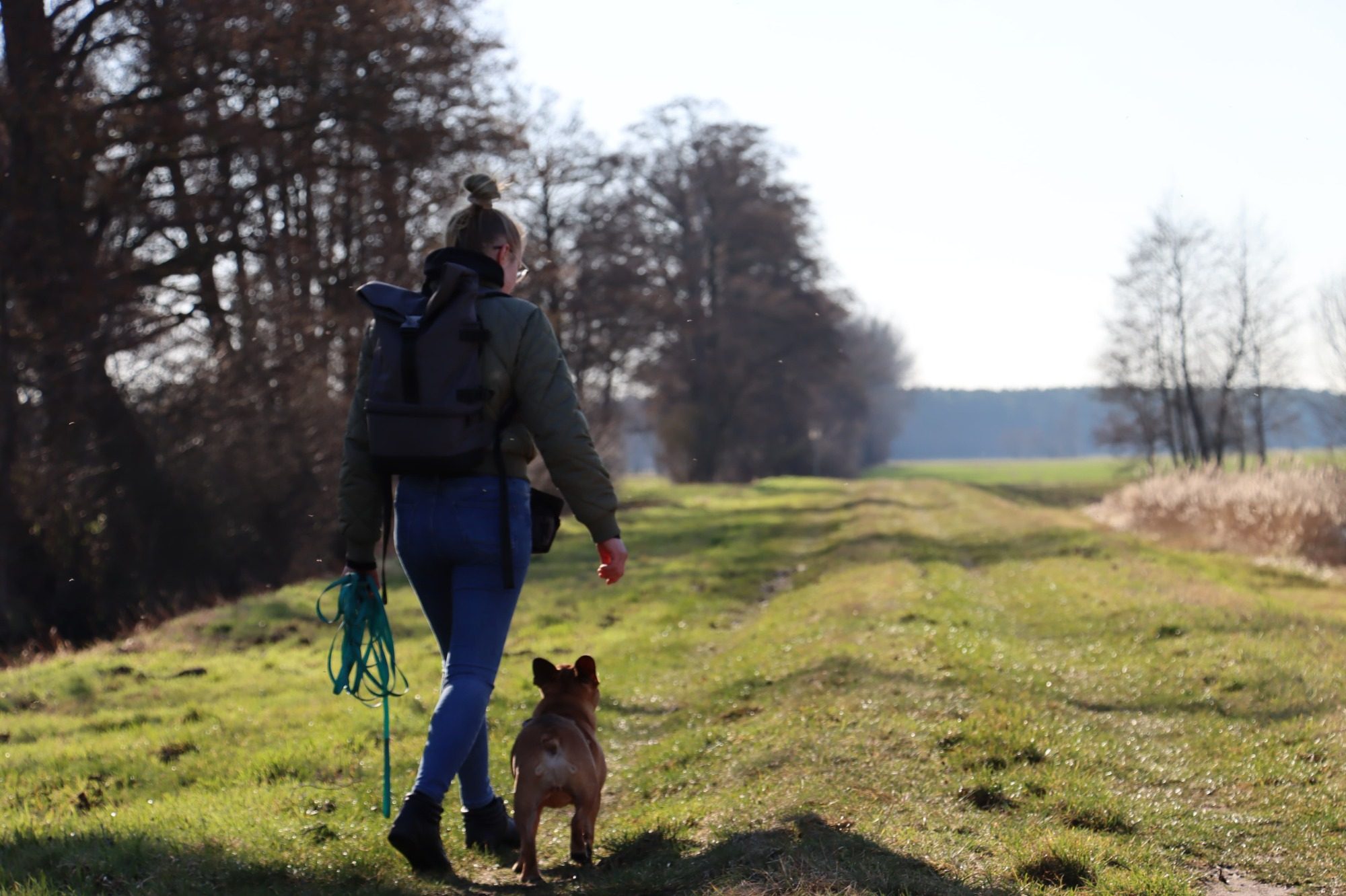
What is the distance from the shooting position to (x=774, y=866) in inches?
160

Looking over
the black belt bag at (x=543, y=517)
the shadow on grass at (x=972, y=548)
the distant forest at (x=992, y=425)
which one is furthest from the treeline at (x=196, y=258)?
the distant forest at (x=992, y=425)

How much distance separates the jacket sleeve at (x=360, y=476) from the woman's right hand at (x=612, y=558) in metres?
0.86

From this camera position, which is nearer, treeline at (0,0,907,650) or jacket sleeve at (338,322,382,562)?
jacket sleeve at (338,322,382,562)

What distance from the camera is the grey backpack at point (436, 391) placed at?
4.07 meters

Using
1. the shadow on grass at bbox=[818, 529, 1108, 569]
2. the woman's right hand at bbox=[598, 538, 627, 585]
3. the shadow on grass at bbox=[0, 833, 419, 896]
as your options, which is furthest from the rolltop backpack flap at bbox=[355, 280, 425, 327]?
the shadow on grass at bbox=[818, 529, 1108, 569]

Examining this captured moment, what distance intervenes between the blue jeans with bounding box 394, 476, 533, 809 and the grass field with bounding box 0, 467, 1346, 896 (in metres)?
0.58

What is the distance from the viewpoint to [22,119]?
14.4 metres

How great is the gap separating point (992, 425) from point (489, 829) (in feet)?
467

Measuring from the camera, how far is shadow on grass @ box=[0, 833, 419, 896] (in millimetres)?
4227

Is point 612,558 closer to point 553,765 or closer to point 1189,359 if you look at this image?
point 553,765

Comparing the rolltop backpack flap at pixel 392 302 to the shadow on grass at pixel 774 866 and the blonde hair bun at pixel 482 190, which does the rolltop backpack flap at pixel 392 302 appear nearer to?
the blonde hair bun at pixel 482 190

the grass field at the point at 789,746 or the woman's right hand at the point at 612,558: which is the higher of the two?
the woman's right hand at the point at 612,558

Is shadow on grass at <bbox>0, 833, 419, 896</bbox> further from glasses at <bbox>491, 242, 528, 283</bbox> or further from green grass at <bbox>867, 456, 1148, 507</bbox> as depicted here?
green grass at <bbox>867, 456, 1148, 507</bbox>

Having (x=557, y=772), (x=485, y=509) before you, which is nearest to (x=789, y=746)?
(x=557, y=772)
